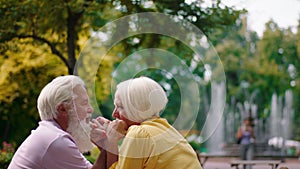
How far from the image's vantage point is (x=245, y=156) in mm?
16953

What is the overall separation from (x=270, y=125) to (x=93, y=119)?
3906 centimetres

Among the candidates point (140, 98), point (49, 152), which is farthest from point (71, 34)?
point (140, 98)

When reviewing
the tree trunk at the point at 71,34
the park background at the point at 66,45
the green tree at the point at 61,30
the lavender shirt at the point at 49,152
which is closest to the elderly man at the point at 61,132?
the lavender shirt at the point at 49,152

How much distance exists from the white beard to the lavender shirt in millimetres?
126

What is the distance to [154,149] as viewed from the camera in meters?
3.33

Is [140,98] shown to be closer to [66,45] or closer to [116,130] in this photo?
[116,130]

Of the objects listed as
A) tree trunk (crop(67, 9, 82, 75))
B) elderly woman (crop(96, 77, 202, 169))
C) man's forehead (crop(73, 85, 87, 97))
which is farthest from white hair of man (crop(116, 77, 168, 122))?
tree trunk (crop(67, 9, 82, 75))

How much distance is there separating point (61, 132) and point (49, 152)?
140 millimetres

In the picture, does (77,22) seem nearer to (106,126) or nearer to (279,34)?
(106,126)

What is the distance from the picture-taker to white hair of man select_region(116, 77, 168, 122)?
3354 mm

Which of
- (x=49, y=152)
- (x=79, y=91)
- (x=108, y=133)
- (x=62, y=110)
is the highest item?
(x=79, y=91)

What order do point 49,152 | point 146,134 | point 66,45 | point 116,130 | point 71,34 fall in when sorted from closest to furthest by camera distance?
point 146,134 < point 116,130 < point 49,152 < point 71,34 < point 66,45

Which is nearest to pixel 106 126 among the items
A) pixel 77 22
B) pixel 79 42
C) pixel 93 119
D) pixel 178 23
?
pixel 93 119

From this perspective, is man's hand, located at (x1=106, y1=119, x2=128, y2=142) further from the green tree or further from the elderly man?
the green tree
